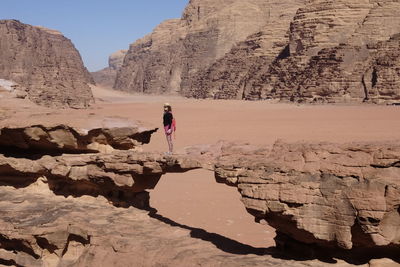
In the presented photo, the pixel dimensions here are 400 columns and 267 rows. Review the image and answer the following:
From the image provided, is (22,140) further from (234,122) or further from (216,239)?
(234,122)

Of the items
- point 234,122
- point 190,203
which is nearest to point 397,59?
point 234,122

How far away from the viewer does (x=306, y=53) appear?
51.3 m

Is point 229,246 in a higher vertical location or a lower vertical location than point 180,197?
higher

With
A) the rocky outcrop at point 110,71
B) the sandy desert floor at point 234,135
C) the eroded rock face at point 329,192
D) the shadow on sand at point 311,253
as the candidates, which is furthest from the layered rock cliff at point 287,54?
the rocky outcrop at point 110,71

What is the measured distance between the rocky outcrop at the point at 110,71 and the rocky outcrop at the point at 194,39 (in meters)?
49.5

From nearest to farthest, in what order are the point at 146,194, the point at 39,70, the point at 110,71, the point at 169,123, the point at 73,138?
the point at 73,138
the point at 169,123
the point at 146,194
the point at 39,70
the point at 110,71

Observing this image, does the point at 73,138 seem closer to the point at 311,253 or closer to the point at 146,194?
the point at 146,194

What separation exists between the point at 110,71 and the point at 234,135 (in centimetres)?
15548

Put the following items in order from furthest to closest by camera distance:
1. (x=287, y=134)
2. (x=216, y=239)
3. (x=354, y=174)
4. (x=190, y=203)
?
(x=287, y=134) → (x=190, y=203) → (x=216, y=239) → (x=354, y=174)

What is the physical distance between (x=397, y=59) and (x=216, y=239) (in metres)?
38.8

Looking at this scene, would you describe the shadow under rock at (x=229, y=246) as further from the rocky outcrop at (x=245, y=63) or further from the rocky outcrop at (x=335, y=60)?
the rocky outcrop at (x=245, y=63)

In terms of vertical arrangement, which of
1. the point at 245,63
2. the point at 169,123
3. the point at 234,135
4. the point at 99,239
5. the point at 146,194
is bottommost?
the point at 234,135

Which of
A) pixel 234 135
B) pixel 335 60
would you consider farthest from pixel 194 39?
pixel 234 135

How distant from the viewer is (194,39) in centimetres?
8975
